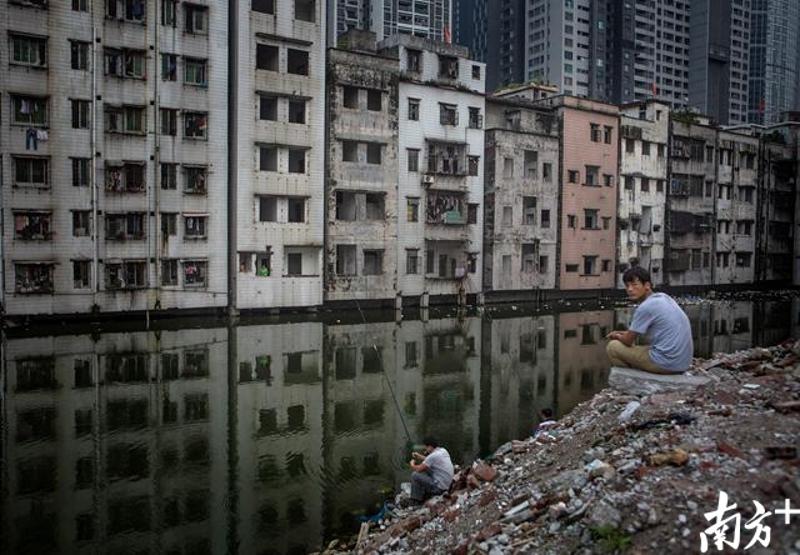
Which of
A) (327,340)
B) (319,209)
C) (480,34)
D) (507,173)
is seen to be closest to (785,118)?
(507,173)

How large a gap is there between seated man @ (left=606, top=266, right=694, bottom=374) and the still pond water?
552 cm

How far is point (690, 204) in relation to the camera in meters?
65.6

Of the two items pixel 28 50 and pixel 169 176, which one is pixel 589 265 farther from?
pixel 28 50

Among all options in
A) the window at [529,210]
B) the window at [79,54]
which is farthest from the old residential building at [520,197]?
the window at [79,54]

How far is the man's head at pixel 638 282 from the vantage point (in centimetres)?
1043

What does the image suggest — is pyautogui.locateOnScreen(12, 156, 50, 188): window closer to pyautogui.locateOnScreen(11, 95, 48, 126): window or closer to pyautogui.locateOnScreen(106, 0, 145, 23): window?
pyautogui.locateOnScreen(11, 95, 48, 126): window

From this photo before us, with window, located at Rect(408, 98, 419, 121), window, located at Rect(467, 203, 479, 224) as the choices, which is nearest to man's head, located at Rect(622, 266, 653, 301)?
window, located at Rect(408, 98, 419, 121)

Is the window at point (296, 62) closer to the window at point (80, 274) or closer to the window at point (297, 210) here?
the window at point (297, 210)

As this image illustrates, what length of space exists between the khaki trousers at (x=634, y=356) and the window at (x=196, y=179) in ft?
107

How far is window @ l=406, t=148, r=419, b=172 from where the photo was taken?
47.9 meters

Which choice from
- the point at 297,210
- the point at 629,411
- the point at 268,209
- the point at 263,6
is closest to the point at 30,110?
the point at 268,209

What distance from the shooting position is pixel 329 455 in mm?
15781

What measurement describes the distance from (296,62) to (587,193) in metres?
26.7

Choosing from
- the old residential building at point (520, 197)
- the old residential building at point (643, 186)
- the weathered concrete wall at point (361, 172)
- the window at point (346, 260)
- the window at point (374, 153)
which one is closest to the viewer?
the weathered concrete wall at point (361, 172)
